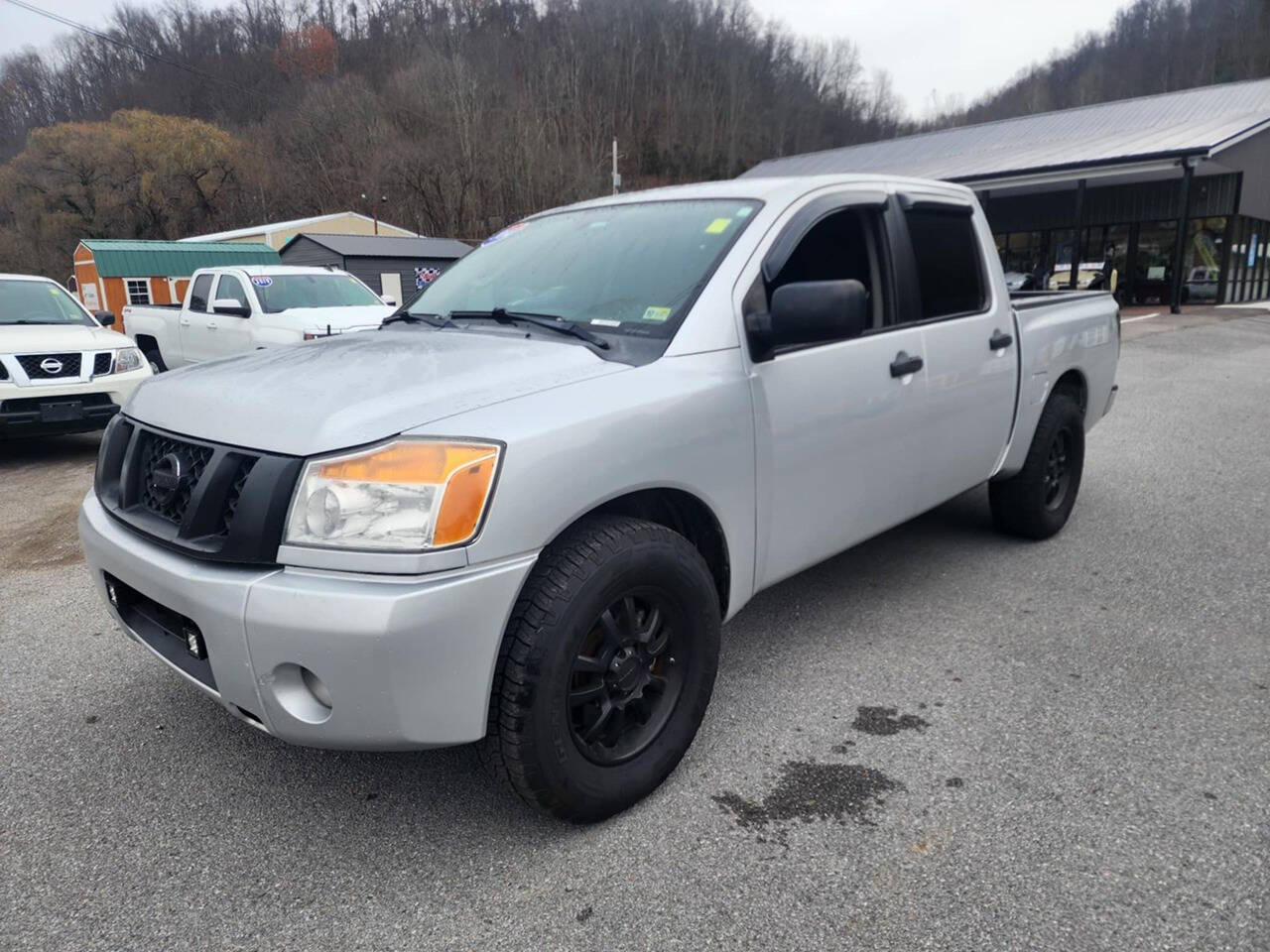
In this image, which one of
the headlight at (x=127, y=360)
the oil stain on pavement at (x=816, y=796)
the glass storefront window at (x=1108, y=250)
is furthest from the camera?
the glass storefront window at (x=1108, y=250)

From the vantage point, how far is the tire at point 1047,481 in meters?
4.41

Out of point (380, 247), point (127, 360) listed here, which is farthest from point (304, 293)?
point (380, 247)

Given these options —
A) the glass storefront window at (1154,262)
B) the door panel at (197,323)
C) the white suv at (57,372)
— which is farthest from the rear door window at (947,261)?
the glass storefront window at (1154,262)

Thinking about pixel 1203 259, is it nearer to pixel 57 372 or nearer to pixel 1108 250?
pixel 1108 250

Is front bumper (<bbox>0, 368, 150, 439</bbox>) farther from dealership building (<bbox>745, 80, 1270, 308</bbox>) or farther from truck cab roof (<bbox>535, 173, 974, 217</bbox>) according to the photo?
dealership building (<bbox>745, 80, 1270, 308</bbox>)

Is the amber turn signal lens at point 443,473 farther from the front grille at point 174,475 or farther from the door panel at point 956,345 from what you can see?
the door panel at point 956,345

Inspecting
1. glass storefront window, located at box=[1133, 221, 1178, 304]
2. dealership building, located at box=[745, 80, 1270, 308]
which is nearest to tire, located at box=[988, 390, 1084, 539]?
dealership building, located at box=[745, 80, 1270, 308]

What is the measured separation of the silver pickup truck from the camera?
1991 mm

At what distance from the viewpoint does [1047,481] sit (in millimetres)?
4617

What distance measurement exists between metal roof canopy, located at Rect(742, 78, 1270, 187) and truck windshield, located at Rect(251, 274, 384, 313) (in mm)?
10420

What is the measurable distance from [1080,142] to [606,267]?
29.2m

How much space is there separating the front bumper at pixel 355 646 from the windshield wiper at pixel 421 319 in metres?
1.35

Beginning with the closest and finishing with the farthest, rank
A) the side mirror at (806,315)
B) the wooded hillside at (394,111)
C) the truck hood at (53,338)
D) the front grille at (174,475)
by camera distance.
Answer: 1. the front grille at (174,475)
2. the side mirror at (806,315)
3. the truck hood at (53,338)
4. the wooded hillside at (394,111)

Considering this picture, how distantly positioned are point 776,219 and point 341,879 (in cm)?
240
